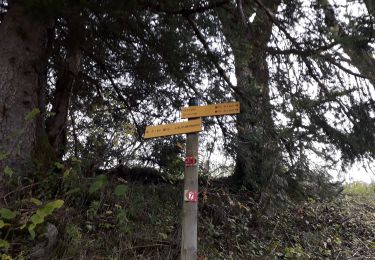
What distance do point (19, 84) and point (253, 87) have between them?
9.71 feet

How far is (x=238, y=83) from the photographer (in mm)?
5883

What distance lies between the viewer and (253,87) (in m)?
5.66

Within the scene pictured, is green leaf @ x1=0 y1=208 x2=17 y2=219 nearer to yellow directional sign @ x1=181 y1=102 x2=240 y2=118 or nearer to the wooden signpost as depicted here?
the wooden signpost

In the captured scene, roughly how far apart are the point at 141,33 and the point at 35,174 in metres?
2.26

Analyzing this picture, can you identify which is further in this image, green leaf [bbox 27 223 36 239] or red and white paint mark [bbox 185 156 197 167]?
red and white paint mark [bbox 185 156 197 167]

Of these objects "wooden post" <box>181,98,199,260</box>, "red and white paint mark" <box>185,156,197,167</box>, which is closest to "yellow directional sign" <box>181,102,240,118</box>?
"wooden post" <box>181,98,199,260</box>

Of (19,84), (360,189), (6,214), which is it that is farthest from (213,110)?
(360,189)

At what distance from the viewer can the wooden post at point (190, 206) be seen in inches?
148

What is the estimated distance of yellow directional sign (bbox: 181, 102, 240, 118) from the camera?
3.93m

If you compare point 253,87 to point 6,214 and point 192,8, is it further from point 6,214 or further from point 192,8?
→ point 6,214

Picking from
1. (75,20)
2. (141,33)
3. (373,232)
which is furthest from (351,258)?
(75,20)

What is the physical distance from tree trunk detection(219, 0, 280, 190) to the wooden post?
1825 millimetres

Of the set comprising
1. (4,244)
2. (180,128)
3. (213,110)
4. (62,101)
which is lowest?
(4,244)

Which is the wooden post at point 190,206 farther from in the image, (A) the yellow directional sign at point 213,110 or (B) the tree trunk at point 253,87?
(B) the tree trunk at point 253,87
